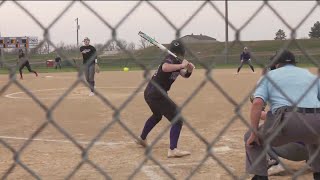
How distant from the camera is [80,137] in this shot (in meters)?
7.43

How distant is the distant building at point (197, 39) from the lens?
87.2 inches

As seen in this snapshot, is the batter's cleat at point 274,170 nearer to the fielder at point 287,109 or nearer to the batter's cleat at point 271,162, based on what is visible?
the batter's cleat at point 271,162

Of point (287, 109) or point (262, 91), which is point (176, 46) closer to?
point (262, 91)

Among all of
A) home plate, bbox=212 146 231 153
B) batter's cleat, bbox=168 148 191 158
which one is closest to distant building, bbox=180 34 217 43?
batter's cleat, bbox=168 148 191 158

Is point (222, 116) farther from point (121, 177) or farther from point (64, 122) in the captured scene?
point (121, 177)

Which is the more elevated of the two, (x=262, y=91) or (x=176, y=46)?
(x=176, y=46)

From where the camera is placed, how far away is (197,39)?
7.57ft

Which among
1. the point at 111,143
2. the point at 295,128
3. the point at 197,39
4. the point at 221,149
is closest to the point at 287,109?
the point at 295,128

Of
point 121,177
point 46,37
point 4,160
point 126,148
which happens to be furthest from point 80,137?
point 46,37

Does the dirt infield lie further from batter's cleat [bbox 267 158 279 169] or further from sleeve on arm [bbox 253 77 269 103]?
sleeve on arm [bbox 253 77 269 103]

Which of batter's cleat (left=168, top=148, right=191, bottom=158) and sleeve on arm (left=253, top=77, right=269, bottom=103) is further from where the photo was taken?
batter's cleat (left=168, top=148, right=191, bottom=158)

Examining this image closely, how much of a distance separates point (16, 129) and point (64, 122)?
3.38 ft

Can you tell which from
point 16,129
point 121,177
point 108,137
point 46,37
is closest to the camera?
point 46,37

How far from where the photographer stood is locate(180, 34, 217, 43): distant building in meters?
2.21
